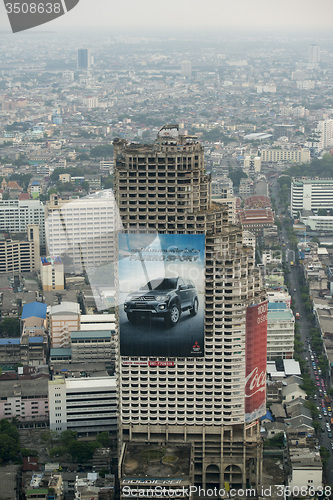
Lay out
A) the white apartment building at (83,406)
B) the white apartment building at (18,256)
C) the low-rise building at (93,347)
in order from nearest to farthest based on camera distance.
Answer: the white apartment building at (83,406) → the low-rise building at (93,347) → the white apartment building at (18,256)

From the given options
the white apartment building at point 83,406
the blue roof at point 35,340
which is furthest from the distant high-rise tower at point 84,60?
the white apartment building at point 83,406

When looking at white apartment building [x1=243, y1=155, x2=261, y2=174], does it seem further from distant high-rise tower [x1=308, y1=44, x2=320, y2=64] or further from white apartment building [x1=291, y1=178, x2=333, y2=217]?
distant high-rise tower [x1=308, y1=44, x2=320, y2=64]

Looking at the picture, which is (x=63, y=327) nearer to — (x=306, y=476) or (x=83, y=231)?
(x=83, y=231)

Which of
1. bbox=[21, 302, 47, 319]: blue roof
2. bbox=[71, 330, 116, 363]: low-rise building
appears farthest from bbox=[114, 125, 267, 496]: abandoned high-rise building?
bbox=[21, 302, 47, 319]: blue roof

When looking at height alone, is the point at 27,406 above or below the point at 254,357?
below

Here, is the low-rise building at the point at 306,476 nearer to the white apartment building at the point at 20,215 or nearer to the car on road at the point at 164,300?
the car on road at the point at 164,300

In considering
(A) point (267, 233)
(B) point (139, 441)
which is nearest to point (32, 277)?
(A) point (267, 233)

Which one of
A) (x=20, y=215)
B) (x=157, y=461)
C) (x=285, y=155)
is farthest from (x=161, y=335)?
(x=285, y=155)
